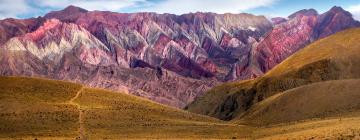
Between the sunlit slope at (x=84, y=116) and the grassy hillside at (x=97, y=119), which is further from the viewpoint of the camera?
the sunlit slope at (x=84, y=116)

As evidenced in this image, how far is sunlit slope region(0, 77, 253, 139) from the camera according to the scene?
9894 cm

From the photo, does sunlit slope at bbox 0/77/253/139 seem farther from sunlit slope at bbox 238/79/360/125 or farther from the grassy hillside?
sunlit slope at bbox 238/79/360/125

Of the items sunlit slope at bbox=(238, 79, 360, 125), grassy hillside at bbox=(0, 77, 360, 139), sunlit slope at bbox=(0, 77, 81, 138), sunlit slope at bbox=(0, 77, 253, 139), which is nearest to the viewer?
grassy hillside at bbox=(0, 77, 360, 139)

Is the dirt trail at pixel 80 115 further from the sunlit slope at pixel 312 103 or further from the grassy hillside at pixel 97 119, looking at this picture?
the sunlit slope at pixel 312 103

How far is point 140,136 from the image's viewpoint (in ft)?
315

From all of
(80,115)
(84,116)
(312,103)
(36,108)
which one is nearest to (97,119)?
(84,116)

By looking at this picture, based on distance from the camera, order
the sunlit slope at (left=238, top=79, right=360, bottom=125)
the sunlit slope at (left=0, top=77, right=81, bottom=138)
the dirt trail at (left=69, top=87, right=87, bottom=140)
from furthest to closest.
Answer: the sunlit slope at (left=238, top=79, right=360, bottom=125) < the sunlit slope at (left=0, top=77, right=81, bottom=138) < the dirt trail at (left=69, top=87, right=87, bottom=140)

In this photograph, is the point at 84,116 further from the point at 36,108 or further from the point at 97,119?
the point at 36,108

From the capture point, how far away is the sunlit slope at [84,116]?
325 ft

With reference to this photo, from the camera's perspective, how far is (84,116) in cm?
11331

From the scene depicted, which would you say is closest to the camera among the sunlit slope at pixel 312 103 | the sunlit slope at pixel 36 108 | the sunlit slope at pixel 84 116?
the sunlit slope at pixel 84 116

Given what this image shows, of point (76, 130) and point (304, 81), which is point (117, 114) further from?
point (304, 81)

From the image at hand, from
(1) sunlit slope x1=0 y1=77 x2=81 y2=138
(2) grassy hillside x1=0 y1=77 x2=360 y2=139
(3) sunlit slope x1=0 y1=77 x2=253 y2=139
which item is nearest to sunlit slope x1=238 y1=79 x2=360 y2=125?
(2) grassy hillside x1=0 y1=77 x2=360 y2=139

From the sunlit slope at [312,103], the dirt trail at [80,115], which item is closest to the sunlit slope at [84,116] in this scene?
the dirt trail at [80,115]
